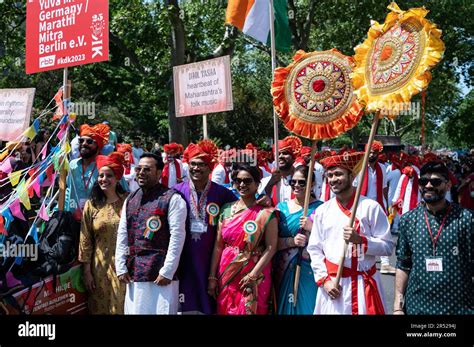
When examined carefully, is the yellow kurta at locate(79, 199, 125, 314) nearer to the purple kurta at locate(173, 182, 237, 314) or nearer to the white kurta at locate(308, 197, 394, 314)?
the purple kurta at locate(173, 182, 237, 314)

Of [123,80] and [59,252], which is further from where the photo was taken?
[123,80]

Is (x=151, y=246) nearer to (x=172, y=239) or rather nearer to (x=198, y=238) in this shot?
(x=172, y=239)

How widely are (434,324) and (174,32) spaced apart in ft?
40.0

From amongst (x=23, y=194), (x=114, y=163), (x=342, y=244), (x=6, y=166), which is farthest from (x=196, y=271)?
(x=6, y=166)

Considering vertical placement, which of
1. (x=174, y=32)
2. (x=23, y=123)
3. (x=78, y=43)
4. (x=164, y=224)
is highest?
(x=174, y=32)

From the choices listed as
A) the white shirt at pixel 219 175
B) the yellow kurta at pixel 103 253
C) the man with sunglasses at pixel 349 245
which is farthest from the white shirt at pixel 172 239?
the white shirt at pixel 219 175

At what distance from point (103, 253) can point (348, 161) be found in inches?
85.2

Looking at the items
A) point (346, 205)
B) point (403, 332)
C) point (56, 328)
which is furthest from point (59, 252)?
point (403, 332)

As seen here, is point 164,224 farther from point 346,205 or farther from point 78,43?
point 78,43

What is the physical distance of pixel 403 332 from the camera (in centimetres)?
384

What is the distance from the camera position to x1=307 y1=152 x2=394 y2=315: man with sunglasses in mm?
4066

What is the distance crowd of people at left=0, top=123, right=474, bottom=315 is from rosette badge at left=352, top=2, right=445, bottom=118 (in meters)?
0.45

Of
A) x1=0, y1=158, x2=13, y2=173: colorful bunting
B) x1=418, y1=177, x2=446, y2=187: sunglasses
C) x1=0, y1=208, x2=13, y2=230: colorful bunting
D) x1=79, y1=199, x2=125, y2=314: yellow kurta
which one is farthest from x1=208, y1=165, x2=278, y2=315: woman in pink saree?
x1=0, y1=158, x2=13, y2=173: colorful bunting

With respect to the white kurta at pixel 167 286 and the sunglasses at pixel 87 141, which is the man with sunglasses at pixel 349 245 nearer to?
the white kurta at pixel 167 286
